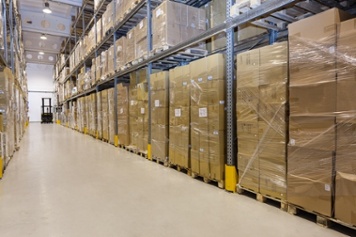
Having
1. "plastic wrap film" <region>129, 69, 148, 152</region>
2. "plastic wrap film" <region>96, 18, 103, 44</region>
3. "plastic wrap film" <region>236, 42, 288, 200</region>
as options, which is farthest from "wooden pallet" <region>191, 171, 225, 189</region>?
"plastic wrap film" <region>96, 18, 103, 44</region>

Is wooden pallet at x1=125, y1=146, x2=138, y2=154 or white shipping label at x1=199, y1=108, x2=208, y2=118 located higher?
white shipping label at x1=199, y1=108, x2=208, y2=118

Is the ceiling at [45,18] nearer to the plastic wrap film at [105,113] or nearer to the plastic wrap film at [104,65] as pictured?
the plastic wrap film at [104,65]

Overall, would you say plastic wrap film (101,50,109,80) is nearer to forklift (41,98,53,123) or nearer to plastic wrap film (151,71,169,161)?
plastic wrap film (151,71,169,161)

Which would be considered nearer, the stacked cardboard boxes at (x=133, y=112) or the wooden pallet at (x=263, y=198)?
the wooden pallet at (x=263, y=198)

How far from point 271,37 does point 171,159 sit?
284cm

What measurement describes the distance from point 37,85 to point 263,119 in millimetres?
26307

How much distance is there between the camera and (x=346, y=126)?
2184 millimetres

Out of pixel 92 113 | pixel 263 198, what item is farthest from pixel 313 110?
pixel 92 113

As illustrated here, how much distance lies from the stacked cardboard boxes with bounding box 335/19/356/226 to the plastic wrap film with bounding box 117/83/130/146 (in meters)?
5.76

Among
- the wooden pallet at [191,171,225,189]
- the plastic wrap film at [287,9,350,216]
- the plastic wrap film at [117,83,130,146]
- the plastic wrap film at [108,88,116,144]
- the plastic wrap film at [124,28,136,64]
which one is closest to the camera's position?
the plastic wrap film at [287,9,350,216]

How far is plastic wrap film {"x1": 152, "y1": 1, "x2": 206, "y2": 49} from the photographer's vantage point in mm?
4781

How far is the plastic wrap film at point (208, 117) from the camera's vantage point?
143 inches

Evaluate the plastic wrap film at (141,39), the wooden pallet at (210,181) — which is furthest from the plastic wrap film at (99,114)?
the wooden pallet at (210,181)

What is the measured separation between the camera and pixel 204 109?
3900 millimetres
